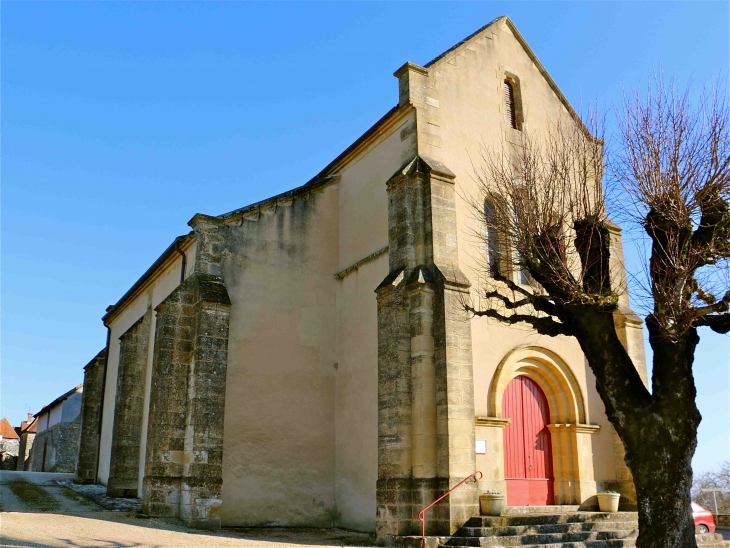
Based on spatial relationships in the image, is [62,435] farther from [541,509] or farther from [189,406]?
[541,509]

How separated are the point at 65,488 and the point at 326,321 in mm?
9480

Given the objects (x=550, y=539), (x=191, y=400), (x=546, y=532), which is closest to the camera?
(x=550, y=539)

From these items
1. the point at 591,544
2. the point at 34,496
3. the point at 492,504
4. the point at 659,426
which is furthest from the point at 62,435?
the point at 659,426

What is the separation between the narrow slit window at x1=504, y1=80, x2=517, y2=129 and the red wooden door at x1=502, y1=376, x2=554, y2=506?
6.07 metres

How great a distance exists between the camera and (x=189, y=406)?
1273 cm

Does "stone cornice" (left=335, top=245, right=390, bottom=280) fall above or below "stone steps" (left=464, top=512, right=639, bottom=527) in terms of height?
above

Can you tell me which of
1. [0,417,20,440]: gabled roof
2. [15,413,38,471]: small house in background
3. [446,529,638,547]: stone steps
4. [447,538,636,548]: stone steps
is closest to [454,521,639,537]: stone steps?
[446,529,638,547]: stone steps

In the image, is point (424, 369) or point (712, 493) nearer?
point (424, 369)

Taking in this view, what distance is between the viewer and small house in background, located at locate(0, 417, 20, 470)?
47.5 metres

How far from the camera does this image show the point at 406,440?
452 inches

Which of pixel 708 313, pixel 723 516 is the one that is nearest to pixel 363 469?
pixel 708 313

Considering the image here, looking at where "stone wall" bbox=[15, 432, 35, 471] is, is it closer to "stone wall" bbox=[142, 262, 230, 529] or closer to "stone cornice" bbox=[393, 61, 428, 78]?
"stone wall" bbox=[142, 262, 230, 529]

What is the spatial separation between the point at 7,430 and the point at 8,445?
7630 mm

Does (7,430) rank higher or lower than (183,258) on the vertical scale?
lower
